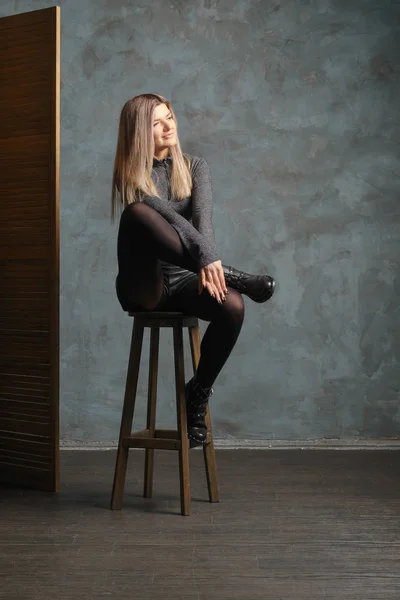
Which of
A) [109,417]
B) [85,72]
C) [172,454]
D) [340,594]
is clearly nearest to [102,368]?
[109,417]

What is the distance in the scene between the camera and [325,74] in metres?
4.08

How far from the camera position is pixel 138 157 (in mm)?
2920

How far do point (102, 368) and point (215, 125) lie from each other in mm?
1316

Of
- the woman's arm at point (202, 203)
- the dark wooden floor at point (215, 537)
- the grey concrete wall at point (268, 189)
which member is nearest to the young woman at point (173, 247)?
the woman's arm at point (202, 203)

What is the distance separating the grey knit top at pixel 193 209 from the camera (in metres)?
2.78

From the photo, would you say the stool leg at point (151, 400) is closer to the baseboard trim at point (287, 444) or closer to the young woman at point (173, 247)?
the young woman at point (173, 247)

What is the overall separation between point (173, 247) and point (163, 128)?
50 cm

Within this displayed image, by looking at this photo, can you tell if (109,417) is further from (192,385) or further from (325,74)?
(325,74)

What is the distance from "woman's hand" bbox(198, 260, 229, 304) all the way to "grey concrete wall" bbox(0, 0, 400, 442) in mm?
1328

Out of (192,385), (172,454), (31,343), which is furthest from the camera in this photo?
(172,454)

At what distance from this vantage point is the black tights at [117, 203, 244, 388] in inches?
108

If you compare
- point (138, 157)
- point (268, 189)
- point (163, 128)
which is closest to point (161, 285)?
point (138, 157)

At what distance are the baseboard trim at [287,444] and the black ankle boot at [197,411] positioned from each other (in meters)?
1.19

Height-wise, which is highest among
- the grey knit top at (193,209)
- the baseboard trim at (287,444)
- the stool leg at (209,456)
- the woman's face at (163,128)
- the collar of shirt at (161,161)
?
the woman's face at (163,128)
